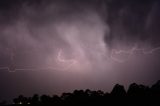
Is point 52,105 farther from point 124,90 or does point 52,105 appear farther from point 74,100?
point 124,90

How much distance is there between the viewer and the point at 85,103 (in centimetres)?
4638

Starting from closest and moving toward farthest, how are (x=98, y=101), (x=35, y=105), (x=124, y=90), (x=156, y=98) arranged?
(x=156, y=98)
(x=98, y=101)
(x=35, y=105)
(x=124, y=90)

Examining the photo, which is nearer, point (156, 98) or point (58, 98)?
point (156, 98)

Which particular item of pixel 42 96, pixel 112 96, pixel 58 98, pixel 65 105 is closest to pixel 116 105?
pixel 112 96

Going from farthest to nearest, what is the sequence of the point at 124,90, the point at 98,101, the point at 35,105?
the point at 124,90, the point at 35,105, the point at 98,101

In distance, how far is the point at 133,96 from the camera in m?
44.4

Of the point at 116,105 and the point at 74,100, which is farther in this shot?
the point at 74,100

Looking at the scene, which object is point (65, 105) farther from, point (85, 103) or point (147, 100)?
point (147, 100)

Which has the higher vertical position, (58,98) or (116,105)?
(58,98)

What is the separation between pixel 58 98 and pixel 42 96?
5643 mm

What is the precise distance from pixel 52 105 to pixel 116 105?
1025 centimetres

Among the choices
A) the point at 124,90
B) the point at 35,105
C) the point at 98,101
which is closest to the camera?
the point at 98,101

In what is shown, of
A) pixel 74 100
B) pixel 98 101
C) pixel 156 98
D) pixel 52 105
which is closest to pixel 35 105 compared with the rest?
pixel 52 105

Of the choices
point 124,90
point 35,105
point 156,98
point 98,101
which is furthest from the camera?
point 124,90
